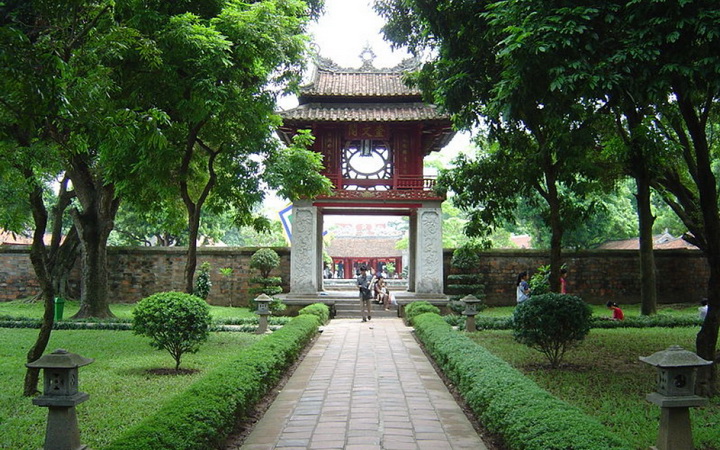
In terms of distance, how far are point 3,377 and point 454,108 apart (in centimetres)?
744

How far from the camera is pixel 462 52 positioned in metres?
9.27

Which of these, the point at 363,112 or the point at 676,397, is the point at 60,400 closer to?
the point at 676,397

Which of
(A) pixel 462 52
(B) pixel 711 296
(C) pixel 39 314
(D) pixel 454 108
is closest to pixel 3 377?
(D) pixel 454 108

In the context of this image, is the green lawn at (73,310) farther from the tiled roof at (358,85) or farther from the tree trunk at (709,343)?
the tree trunk at (709,343)

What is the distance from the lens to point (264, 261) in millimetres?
19500

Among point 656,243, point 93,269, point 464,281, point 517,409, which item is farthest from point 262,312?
point 656,243

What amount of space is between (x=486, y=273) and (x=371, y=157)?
6144mm

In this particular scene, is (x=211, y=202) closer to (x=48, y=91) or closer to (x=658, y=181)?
(x=48, y=91)

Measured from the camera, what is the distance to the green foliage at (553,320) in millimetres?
8102

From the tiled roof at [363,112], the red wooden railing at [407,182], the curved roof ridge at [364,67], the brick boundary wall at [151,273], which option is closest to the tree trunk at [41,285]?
the tiled roof at [363,112]

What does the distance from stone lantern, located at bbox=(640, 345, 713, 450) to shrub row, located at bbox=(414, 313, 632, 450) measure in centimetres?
31

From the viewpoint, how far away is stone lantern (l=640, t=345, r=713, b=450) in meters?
4.23

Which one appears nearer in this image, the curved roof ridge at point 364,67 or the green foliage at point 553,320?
the green foliage at point 553,320

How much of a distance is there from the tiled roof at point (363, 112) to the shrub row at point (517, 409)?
10.7 meters
